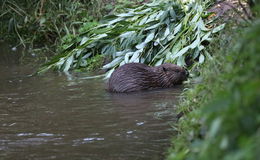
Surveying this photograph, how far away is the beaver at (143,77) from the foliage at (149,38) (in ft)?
1.08

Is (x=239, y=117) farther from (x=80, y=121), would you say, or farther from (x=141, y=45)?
(x=141, y=45)

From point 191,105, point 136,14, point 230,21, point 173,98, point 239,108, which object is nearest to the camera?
point 239,108

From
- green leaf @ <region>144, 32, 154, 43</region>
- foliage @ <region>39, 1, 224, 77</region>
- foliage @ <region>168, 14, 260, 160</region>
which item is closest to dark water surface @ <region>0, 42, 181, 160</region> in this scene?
foliage @ <region>39, 1, 224, 77</region>

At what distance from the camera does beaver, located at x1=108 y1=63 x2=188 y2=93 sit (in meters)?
6.75

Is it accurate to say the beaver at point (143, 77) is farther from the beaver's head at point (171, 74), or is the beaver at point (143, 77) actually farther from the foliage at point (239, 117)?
the foliage at point (239, 117)

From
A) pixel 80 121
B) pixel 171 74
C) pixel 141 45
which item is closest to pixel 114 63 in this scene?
pixel 141 45

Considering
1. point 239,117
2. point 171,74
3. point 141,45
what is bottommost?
point 171,74

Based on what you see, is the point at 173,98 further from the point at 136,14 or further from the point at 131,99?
the point at 136,14

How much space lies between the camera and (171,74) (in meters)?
6.78

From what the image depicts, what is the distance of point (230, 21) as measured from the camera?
14.7 ft

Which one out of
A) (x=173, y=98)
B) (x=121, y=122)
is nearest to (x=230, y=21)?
(x=121, y=122)

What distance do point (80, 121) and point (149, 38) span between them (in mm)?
2659

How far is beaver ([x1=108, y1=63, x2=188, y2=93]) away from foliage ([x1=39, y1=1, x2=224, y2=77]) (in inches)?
13.0

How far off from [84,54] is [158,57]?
1.42 m
